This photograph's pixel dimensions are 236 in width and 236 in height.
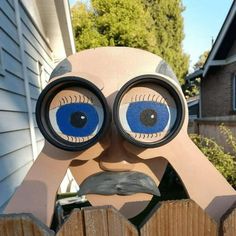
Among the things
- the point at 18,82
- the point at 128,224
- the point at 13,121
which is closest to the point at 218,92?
the point at 18,82

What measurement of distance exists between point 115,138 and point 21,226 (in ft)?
1.44

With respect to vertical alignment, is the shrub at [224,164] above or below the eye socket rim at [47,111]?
below

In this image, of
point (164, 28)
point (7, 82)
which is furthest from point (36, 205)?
point (164, 28)

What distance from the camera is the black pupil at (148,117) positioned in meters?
0.95

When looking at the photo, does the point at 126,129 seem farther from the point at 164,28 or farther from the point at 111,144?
the point at 164,28

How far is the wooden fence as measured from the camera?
75 centimetres

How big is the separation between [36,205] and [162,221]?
1.47 ft

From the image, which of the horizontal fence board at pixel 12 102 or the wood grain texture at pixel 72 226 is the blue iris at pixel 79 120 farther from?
the horizontal fence board at pixel 12 102

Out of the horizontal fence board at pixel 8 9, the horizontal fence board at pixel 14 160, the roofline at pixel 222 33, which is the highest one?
the roofline at pixel 222 33

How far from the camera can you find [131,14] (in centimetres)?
1494

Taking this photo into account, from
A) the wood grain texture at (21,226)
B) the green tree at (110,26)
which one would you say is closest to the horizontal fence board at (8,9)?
the wood grain texture at (21,226)

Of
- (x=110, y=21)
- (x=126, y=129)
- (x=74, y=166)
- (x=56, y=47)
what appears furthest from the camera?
(x=110, y=21)

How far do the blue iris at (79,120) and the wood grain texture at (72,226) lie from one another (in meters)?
0.29

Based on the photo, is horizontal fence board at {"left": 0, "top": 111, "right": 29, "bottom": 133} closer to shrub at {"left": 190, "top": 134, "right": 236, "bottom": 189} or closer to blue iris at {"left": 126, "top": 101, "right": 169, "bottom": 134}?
blue iris at {"left": 126, "top": 101, "right": 169, "bottom": 134}
